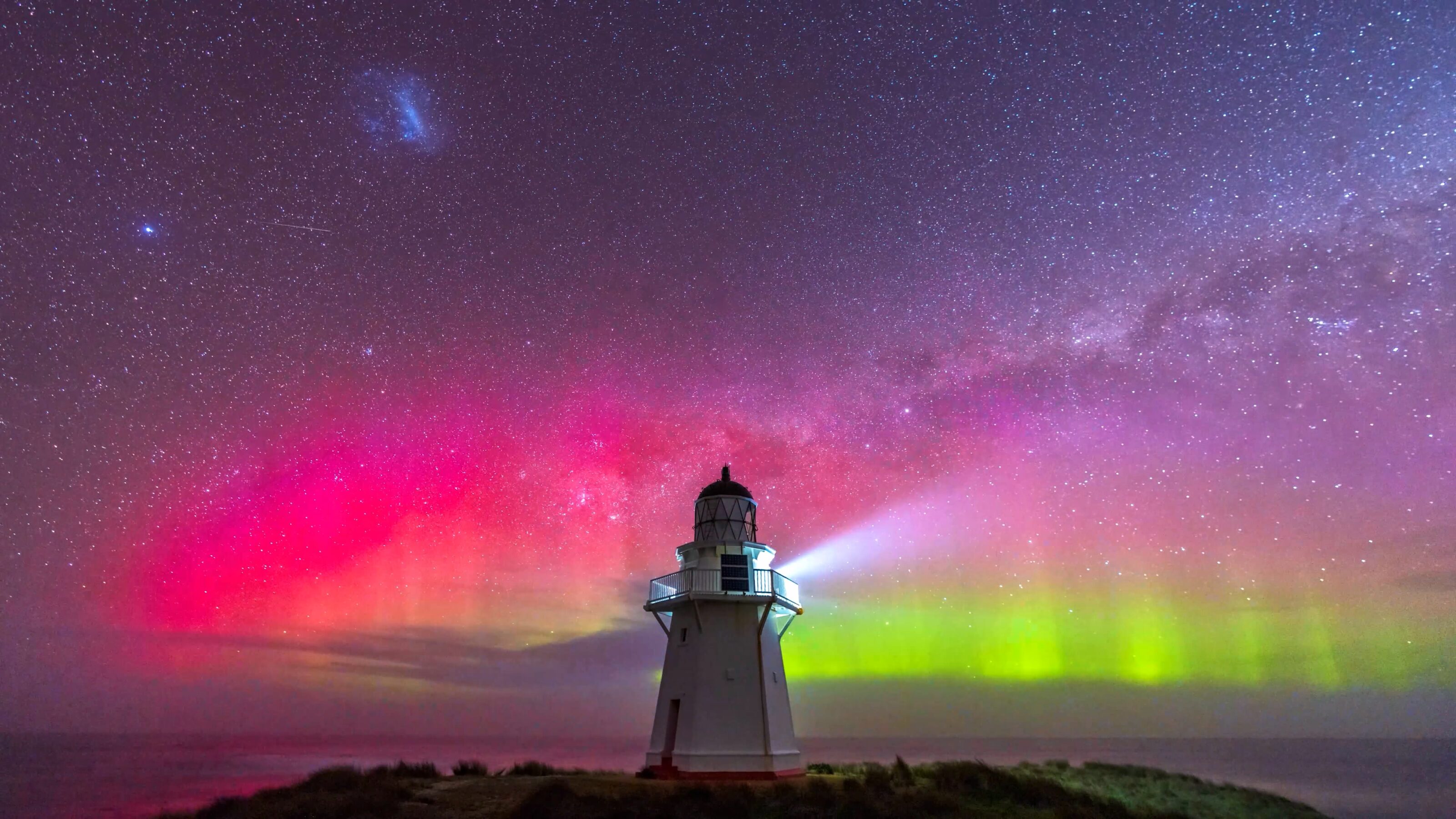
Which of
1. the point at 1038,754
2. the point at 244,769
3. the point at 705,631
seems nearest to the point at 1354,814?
the point at 705,631

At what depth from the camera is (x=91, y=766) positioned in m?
80.9

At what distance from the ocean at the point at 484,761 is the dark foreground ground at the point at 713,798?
71.3 ft

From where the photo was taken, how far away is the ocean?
1949 inches

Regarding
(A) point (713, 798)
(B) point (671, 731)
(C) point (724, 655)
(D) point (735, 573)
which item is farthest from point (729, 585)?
(A) point (713, 798)

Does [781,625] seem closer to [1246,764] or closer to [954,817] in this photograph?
[954,817]

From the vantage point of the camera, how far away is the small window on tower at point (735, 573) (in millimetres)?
23344

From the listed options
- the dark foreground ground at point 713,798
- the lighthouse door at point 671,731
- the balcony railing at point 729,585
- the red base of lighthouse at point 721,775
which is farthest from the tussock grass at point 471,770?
the balcony railing at point 729,585

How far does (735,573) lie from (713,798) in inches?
281

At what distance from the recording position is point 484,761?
330ft

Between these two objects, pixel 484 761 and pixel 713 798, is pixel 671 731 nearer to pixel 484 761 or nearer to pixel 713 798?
pixel 713 798

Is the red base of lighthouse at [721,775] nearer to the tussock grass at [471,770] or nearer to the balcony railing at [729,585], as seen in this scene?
the balcony railing at [729,585]

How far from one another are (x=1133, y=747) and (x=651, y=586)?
7772 inches

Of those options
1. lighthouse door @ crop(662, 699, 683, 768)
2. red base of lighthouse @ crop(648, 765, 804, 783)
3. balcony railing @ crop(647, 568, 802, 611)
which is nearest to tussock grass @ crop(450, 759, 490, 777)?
lighthouse door @ crop(662, 699, 683, 768)

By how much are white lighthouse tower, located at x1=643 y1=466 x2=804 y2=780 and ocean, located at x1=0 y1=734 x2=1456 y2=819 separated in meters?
26.7
